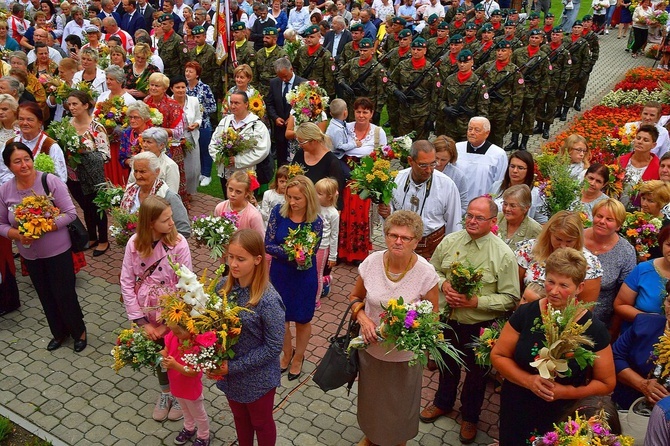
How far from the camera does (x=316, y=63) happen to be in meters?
13.7

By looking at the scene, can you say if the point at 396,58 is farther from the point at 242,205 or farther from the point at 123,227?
the point at 123,227

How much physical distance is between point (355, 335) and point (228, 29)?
29.3ft

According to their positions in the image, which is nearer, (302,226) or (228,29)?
(302,226)

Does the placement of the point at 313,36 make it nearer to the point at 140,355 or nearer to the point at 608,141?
the point at 608,141

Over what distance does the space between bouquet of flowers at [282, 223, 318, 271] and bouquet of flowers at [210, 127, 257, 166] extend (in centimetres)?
340

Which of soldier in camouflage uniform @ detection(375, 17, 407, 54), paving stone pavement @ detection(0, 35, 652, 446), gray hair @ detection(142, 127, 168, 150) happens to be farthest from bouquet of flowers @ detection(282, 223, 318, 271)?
soldier in camouflage uniform @ detection(375, 17, 407, 54)

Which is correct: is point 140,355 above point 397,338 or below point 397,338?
below

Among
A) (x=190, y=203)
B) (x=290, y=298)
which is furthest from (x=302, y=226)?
(x=190, y=203)

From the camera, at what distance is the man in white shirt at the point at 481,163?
769 cm

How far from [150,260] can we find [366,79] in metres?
8.48

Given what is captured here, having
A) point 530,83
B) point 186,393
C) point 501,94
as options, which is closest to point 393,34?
point 530,83

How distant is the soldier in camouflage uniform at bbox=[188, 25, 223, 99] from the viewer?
1352 centimetres

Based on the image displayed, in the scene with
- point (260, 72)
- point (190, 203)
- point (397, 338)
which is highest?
point (397, 338)

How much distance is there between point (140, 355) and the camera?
4855mm
